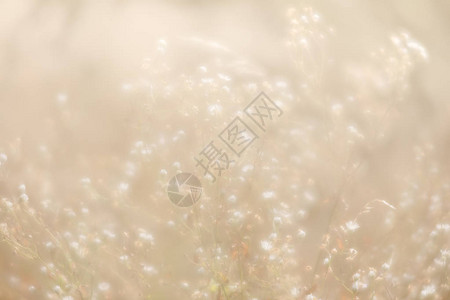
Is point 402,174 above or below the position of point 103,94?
below

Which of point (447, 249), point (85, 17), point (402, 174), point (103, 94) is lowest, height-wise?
point (447, 249)

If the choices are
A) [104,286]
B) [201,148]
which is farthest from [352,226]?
[104,286]

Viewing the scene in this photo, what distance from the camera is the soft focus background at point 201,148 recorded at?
102 cm

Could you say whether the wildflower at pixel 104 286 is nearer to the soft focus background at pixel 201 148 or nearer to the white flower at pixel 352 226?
the soft focus background at pixel 201 148

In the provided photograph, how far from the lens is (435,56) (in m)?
1.08

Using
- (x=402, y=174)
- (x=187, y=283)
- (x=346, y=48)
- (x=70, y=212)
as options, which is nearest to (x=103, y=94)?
(x=70, y=212)

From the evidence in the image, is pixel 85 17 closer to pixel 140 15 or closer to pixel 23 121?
pixel 140 15

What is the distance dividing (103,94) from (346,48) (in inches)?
22.6

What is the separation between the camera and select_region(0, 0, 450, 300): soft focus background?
1019mm

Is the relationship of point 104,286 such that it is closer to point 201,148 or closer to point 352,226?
point 201,148

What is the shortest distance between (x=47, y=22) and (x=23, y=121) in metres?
0.24

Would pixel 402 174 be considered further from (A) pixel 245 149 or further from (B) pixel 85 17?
(B) pixel 85 17

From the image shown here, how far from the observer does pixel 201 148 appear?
1.01m

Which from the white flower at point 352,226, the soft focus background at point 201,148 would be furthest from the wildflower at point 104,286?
the white flower at point 352,226
